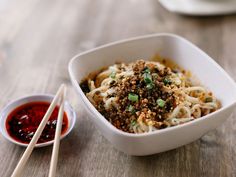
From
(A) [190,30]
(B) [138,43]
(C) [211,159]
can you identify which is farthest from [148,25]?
(C) [211,159]

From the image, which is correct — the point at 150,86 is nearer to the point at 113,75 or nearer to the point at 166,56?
the point at 113,75

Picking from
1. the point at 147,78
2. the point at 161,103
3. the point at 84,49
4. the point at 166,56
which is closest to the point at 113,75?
the point at 147,78

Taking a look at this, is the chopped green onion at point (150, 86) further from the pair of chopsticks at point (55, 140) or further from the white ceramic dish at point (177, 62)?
the pair of chopsticks at point (55, 140)

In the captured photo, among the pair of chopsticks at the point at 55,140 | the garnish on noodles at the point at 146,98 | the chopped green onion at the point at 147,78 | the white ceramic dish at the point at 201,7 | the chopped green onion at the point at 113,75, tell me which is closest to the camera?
the pair of chopsticks at the point at 55,140

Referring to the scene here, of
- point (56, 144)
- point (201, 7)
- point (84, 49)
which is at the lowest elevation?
point (201, 7)

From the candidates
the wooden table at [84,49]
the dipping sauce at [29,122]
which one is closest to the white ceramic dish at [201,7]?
the wooden table at [84,49]

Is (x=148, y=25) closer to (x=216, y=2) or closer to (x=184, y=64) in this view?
(x=216, y=2)
